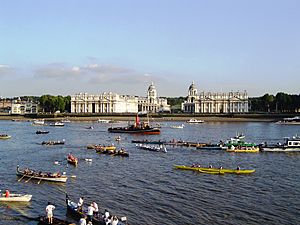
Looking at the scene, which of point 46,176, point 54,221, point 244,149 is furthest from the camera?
point 244,149

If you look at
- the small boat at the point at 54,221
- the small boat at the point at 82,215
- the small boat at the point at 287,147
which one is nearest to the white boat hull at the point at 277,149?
the small boat at the point at 287,147

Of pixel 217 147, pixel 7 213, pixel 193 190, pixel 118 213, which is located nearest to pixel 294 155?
pixel 217 147

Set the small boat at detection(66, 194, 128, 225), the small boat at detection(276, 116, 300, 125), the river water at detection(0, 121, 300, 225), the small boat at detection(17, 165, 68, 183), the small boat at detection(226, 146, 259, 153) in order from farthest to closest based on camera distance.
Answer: the small boat at detection(276, 116, 300, 125) < the small boat at detection(226, 146, 259, 153) < the small boat at detection(17, 165, 68, 183) < the river water at detection(0, 121, 300, 225) < the small boat at detection(66, 194, 128, 225)

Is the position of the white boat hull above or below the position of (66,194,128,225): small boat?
above

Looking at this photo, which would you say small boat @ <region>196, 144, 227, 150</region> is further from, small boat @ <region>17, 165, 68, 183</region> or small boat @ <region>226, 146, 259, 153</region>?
small boat @ <region>17, 165, 68, 183</region>

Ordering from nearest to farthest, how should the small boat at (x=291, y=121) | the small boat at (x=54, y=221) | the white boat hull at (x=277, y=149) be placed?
the small boat at (x=54, y=221) → the white boat hull at (x=277, y=149) → the small boat at (x=291, y=121)

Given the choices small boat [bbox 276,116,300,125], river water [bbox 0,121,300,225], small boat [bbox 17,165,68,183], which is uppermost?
small boat [bbox 276,116,300,125]

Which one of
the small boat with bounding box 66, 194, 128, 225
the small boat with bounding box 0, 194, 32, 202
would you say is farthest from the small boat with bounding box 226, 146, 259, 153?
the small boat with bounding box 66, 194, 128, 225

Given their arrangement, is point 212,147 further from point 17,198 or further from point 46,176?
point 17,198

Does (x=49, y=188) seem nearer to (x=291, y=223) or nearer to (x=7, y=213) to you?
(x=7, y=213)

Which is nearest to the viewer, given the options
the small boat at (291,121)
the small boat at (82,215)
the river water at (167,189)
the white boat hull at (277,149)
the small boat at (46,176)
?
the small boat at (82,215)

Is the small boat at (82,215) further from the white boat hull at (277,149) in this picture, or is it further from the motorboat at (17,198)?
the white boat hull at (277,149)

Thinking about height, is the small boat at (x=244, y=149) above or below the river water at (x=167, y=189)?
above

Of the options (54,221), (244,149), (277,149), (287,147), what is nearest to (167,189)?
(54,221)
